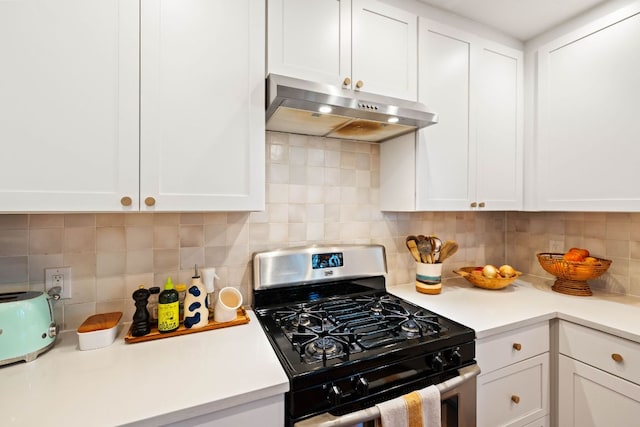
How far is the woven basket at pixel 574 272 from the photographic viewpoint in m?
1.52

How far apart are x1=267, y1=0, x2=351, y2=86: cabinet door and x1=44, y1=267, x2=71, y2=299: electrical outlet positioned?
112 centimetres

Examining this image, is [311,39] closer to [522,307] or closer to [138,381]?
[138,381]

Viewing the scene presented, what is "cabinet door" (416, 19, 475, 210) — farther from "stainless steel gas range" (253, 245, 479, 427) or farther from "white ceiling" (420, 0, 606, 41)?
"stainless steel gas range" (253, 245, 479, 427)

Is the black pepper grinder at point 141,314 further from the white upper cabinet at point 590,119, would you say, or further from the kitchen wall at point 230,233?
the white upper cabinet at point 590,119

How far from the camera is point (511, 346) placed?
122cm

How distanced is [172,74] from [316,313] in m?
1.09

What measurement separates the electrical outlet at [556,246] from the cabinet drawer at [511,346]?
817 mm

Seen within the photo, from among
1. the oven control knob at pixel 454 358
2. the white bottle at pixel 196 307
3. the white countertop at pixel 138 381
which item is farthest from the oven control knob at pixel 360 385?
the white bottle at pixel 196 307

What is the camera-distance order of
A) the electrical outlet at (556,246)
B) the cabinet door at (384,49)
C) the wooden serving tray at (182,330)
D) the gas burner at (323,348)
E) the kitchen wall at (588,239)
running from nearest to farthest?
the gas burner at (323,348), the wooden serving tray at (182,330), the cabinet door at (384,49), the kitchen wall at (588,239), the electrical outlet at (556,246)

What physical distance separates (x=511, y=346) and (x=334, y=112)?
125 centimetres

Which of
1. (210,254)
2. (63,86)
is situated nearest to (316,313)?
(210,254)

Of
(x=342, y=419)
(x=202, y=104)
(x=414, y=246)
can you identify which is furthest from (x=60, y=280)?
(x=414, y=246)

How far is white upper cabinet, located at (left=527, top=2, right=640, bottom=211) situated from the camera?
135 cm

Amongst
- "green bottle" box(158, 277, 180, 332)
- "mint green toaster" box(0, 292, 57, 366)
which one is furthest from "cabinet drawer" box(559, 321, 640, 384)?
"mint green toaster" box(0, 292, 57, 366)
